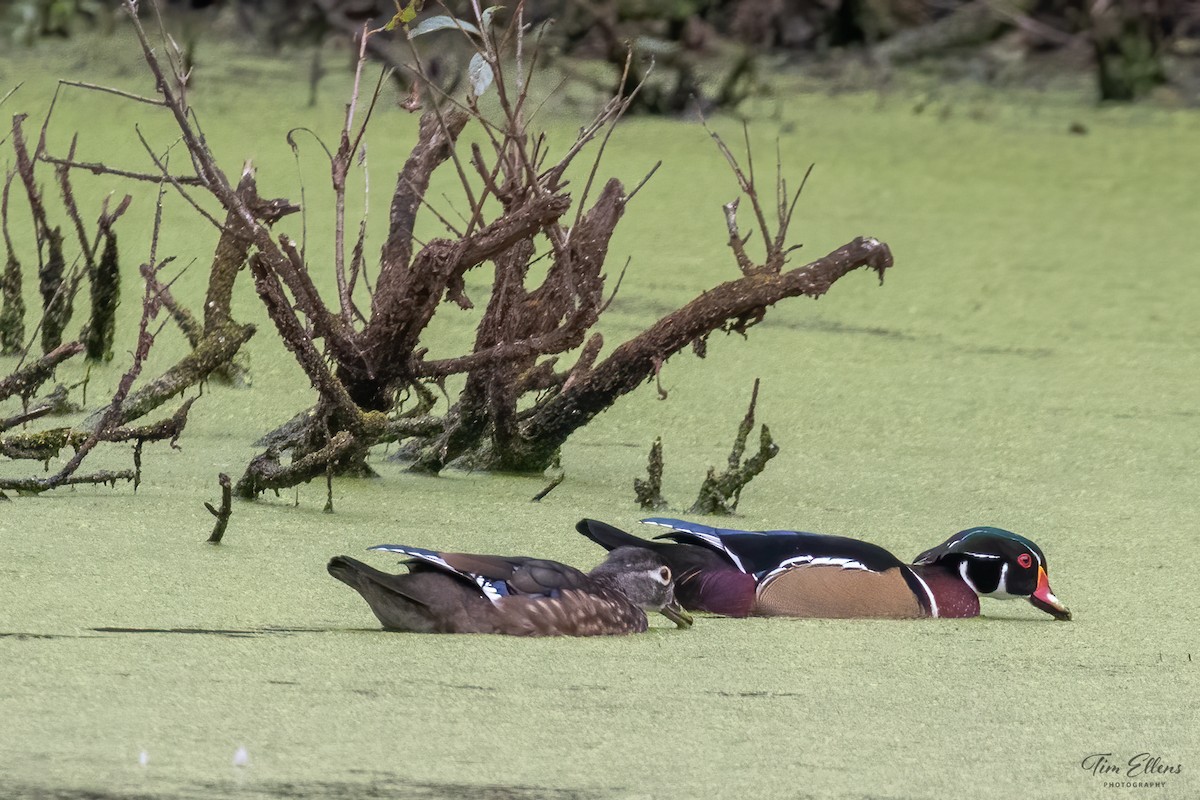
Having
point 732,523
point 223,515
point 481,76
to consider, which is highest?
point 481,76

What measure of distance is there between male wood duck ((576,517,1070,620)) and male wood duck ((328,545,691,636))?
4.3 inches

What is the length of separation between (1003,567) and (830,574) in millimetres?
195

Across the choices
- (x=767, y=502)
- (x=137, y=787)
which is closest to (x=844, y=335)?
(x=767, y=502)

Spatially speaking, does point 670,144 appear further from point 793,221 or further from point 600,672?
point 600,672

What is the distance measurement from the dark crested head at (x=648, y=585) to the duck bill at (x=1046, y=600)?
0.38 meters

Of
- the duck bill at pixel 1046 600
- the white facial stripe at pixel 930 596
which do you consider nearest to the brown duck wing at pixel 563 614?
the white facial stripe at pixel 930 596

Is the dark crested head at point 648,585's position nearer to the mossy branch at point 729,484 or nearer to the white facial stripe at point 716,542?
the white facial stripe at point 716,542

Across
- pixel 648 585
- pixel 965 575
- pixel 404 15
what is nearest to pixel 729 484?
pixel 965 575

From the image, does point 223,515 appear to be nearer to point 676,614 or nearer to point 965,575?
point 676,614

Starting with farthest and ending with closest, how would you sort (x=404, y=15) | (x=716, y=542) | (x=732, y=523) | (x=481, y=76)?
(x=732, y=523) < (x=481, y=76) < (x=404, y=15) < (x=716, y=542)

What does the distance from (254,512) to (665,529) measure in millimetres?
515

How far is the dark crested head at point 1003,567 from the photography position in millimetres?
2217

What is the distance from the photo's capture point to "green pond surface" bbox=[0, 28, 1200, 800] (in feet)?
5.41

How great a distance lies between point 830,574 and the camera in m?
A: 2.16
